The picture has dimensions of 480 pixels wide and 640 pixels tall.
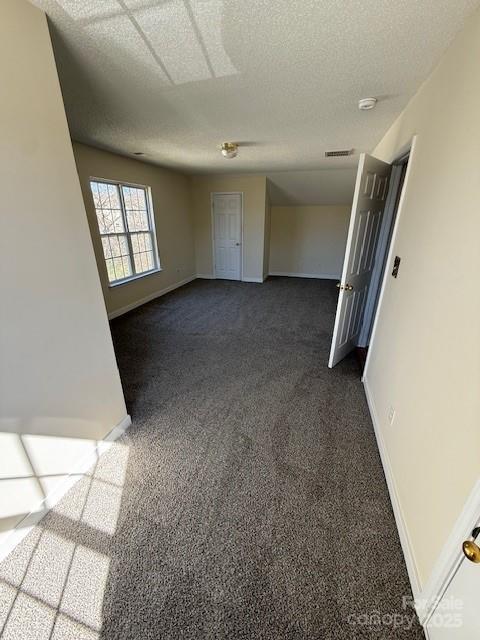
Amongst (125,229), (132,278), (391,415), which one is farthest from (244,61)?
(132,278)

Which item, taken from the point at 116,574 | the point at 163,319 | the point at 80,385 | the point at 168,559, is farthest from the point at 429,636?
the point at 163,319

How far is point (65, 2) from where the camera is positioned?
104cm

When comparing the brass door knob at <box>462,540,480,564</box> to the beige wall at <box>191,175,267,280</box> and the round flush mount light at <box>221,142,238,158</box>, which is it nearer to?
the round flush mount light at <box>221,142,238,158</box>

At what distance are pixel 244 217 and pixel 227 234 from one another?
0.54 m

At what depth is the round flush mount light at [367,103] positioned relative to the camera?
1849 mm

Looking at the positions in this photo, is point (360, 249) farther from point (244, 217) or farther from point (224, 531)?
point (244, 217)

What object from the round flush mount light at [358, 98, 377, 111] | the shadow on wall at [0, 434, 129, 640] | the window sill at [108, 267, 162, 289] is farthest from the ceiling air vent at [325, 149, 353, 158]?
the shadow on wall at [0, 434, 129, 640]

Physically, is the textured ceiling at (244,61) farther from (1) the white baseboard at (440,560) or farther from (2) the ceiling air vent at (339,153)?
(1) the white baseboard at (440,560)

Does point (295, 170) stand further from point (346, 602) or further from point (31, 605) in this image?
point (31, 605)

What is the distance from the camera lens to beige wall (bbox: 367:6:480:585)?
89 cm

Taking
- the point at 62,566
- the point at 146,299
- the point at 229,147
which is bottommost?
the point at 62,566

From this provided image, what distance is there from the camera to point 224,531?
1.26 metres

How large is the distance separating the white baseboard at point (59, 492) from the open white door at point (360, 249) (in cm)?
204

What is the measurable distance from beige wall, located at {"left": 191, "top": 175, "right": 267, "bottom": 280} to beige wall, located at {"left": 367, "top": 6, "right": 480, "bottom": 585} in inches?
148
